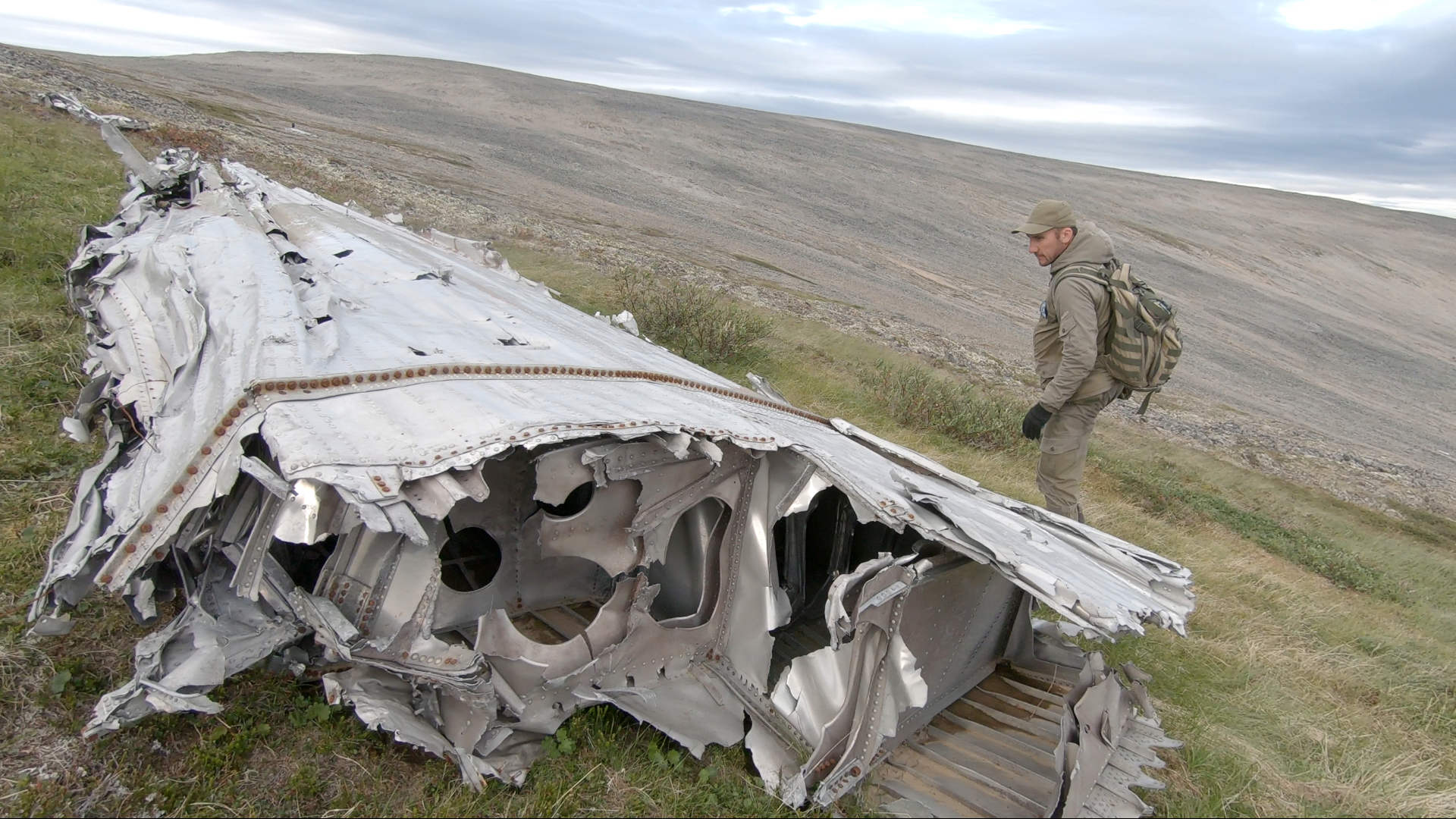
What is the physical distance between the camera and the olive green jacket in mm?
5312

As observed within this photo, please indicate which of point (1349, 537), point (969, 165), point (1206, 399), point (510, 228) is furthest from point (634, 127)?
point (1349, 537)

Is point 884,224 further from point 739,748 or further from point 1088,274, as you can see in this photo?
point 739,748

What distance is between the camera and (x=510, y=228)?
15.3 metres

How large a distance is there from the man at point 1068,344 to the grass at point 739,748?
A: 1390mm

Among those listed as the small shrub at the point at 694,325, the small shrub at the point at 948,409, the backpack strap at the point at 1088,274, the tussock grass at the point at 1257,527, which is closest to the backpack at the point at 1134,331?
the backpack strap at the point at 1088,274

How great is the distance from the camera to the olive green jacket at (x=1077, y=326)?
5312 mm

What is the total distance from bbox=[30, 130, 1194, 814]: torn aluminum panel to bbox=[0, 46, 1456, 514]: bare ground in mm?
9018

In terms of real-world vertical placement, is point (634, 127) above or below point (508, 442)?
above

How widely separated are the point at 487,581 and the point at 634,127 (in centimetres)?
3578

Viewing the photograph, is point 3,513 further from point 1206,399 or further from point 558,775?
point 1206,399

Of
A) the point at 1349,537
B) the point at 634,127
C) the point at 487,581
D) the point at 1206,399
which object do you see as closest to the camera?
the point at 487,581

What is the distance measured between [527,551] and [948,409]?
6.95 meters

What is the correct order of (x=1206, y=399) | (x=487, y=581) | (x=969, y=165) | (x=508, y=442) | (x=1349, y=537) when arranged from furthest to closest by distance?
(x=969, y=165) < (x=1206, y=399) < (x=1349, y=537) < (x=487, y=581) < (x=508, y=442)

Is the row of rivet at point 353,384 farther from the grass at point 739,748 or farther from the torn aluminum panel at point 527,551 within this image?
the grass at point 739,748
